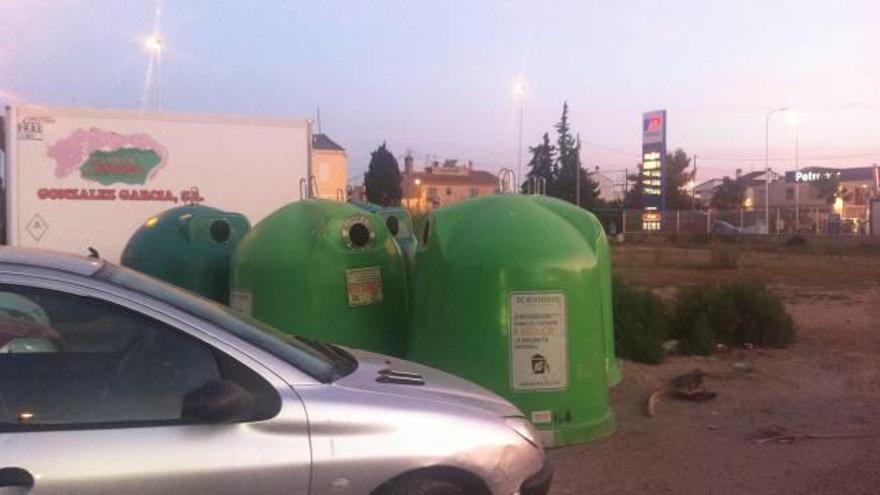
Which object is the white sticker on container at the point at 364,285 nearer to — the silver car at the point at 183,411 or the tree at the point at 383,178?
the silver car at the point at 183,411

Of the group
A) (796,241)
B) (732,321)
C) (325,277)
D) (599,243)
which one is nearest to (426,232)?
(325,277)

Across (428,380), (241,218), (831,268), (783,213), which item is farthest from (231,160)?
(783,213)

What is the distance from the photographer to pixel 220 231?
32.0ft

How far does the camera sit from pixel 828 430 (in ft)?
24.0

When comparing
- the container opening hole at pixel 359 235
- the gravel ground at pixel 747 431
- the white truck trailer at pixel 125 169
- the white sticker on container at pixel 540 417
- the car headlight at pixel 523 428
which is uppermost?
the white truck trailer at pixel 125 169

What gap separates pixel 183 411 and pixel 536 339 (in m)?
3.63

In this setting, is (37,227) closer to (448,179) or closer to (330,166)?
(330,166)

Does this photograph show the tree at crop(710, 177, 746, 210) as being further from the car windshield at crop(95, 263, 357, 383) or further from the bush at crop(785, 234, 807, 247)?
the car windshield at crop(95, 263, 357, 383)

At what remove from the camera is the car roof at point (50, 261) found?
3.66 m

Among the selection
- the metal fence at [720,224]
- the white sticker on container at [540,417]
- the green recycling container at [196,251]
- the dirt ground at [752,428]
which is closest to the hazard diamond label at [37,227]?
the green recycling container at [196,251]

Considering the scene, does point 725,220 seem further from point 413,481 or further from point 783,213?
point 413,481

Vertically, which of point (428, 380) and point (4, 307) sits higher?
point (4, 307)

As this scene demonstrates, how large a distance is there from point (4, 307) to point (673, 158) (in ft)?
294

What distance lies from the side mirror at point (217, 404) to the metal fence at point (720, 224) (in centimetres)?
5737
